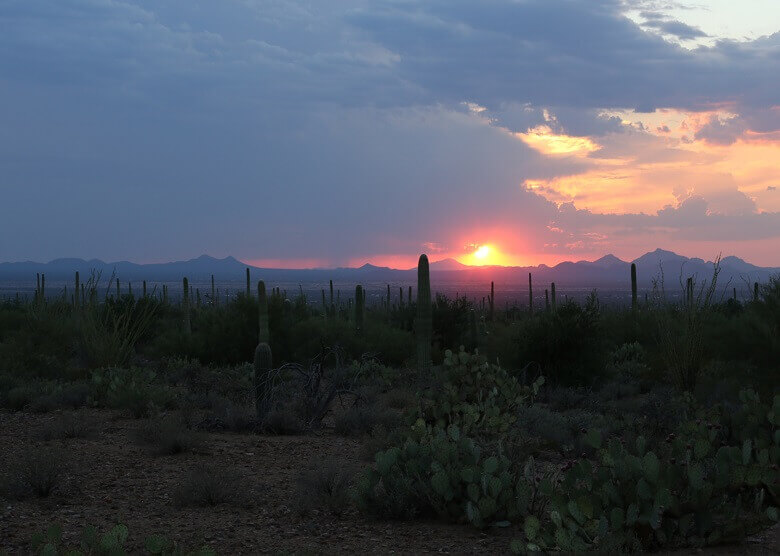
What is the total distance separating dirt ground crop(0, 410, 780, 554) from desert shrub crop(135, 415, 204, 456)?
104 millimetres

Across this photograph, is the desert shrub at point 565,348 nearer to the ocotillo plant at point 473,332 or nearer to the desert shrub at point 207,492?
the ocotillo plant at point 473,332

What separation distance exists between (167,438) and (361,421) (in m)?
2.80

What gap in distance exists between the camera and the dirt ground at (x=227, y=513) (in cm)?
605

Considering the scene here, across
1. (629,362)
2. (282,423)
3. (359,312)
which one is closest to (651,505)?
(282,423)

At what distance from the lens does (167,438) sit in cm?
957

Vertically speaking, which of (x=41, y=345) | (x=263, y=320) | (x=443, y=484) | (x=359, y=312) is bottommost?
(x=443, y=484)

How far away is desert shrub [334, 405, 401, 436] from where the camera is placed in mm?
11047

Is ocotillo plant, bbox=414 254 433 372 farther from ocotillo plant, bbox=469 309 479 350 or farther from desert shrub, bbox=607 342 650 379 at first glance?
ocotillo plant, bbox=469 309 479 350

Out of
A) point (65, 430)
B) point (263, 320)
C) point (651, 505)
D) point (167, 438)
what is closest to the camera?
point (651, 505)

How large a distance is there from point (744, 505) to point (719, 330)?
7152mm

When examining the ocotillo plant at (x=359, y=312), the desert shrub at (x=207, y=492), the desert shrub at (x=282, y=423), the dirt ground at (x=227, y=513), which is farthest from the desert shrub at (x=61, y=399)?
the ocotillo plant at (x=359, y=312)

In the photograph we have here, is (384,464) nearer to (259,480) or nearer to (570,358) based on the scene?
(259,480)

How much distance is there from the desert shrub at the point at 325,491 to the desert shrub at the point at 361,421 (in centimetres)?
347

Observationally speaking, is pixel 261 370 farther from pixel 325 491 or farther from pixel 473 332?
pixel 473 332
